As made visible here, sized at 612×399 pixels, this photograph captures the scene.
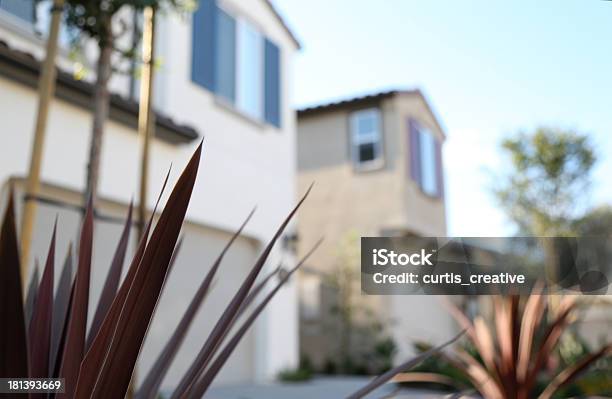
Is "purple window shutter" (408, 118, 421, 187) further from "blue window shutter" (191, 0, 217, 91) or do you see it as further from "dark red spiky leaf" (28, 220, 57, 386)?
"dark red spiky leaf" (28, 220, 57, 386)

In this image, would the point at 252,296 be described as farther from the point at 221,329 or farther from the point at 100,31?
the point at 100,31

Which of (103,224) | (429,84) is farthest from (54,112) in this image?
→ (429,84)

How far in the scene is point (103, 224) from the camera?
5.30 meters

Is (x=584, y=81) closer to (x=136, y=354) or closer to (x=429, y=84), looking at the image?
(x=429, y=84)

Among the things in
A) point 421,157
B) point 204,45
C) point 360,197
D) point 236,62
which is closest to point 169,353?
point 204,45

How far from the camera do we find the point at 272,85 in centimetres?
789

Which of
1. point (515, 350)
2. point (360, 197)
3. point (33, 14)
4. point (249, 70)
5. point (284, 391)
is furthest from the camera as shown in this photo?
point (360, 197)

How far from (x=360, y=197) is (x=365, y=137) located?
3.71 ft

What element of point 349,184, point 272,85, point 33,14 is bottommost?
point 33,14

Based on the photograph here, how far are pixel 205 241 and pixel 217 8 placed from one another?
2.87 metres

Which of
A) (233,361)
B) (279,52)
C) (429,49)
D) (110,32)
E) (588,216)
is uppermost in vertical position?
(279,52)

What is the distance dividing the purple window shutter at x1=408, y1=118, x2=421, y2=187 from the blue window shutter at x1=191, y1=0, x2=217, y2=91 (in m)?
4.70

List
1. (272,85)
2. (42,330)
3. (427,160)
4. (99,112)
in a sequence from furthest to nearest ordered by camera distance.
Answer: (427,160) < (272,85) < (99,112) < (42,330)

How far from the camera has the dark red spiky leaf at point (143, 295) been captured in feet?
2.70
